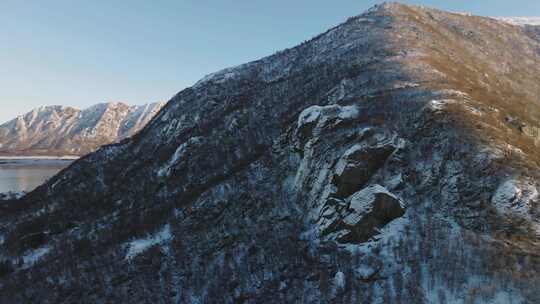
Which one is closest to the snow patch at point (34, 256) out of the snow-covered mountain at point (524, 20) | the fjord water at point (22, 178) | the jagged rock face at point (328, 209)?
the jagged rock face at point (328, 209)

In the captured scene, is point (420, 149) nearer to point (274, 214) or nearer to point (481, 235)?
point (481, 235)

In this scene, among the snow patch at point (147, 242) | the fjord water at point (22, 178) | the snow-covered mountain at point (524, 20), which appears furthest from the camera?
the fjord water at point (22, 178)

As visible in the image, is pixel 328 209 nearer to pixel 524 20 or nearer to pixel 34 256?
pixel 34 256

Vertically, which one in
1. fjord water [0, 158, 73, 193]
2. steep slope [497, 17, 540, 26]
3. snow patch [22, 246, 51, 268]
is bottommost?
fjord water [0, 158, 73, 193]

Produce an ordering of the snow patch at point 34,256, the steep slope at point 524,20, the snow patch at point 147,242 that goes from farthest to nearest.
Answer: the steep slope at point 524,20 → the snow patch at point 34,256 → the snow patch at point 147,242

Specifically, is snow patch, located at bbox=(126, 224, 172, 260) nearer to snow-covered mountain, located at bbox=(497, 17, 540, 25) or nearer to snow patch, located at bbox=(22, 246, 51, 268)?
snow patch, located at bbox=(22, 246, 51, 268)

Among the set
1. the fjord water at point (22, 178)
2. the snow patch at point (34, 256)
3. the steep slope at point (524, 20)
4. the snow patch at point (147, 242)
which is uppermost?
the steep slope at point (524, 20)

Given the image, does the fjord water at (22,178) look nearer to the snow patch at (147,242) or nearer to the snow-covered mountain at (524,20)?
the snow patch at (147,242)

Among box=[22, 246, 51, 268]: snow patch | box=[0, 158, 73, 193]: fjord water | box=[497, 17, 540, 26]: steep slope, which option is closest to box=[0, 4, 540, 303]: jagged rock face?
box=[22, 246, 51, 268]: snow patch

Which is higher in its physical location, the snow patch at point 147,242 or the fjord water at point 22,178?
the snow patch at point 147,242
